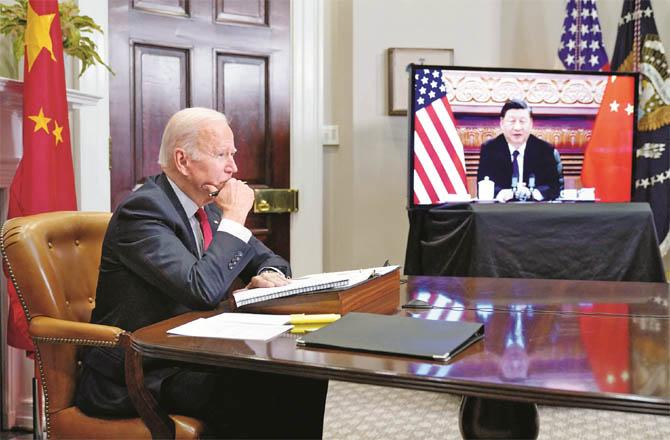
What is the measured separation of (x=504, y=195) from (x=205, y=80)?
1.73m

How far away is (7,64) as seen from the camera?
2965mm

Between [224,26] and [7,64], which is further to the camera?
[224,26]

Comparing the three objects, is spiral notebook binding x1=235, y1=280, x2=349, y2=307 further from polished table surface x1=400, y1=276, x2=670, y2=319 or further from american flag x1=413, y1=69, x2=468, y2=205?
A: american flag x1=413, y1=69, x2=468, y2=205

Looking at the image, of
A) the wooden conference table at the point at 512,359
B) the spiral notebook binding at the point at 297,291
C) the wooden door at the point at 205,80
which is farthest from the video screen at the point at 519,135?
the spiral notebook binding at the point at 297,291

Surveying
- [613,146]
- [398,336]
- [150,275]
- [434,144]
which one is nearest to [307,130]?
[434,144]

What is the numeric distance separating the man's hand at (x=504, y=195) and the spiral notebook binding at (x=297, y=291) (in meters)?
2.55

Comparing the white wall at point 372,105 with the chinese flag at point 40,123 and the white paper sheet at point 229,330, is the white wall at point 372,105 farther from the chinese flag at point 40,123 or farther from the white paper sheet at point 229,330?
the white paper sheet at point 229,330

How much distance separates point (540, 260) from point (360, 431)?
1371 millimetres

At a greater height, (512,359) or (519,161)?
(519,161)

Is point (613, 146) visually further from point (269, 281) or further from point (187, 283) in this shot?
point (187, 283)

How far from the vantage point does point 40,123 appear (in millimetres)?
2654

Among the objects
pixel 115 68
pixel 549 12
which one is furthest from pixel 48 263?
pixel 549 12

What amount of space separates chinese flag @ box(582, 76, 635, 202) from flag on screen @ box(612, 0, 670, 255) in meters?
0.15

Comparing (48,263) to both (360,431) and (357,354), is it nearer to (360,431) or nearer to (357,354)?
(357,354)
